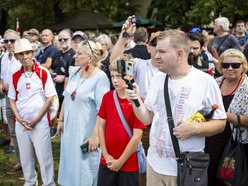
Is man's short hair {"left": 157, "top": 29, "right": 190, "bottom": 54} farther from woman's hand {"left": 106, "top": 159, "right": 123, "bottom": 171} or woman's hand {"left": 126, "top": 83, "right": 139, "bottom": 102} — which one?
woman's hand {"left": 106, "top": 159, "right": 123, "bottom": 171}

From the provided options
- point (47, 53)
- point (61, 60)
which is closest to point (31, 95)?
point (61, 60)

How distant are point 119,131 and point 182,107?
1023mm

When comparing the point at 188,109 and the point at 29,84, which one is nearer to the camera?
the point at 188,109

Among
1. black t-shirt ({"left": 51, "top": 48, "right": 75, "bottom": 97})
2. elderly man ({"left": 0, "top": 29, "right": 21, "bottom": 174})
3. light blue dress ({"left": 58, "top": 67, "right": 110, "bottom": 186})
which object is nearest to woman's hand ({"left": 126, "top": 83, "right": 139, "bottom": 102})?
light blue dress ({"left": 58, "top": 67, "right": 110, "bottom": 186})

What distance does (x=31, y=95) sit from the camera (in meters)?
5.11

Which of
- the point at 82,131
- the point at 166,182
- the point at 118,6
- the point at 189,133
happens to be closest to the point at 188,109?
the point at 189,133

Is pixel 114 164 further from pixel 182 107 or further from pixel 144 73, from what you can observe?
pixel 144 73

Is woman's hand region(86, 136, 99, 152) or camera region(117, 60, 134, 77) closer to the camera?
camera region(117, 60, 134, 77)

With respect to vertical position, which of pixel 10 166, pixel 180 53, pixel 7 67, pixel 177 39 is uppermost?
pixel 177 39

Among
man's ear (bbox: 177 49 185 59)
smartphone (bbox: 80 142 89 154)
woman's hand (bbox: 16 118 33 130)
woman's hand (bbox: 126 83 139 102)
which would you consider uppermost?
man's ear (bbox: 177 49 185 59)

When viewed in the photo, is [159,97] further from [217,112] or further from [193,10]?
[193,10]

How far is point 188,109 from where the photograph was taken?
3.01 m

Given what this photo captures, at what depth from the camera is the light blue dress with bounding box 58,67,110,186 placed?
4484 millimetres

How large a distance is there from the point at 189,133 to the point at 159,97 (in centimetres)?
39
